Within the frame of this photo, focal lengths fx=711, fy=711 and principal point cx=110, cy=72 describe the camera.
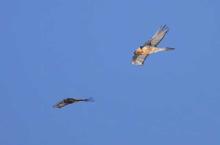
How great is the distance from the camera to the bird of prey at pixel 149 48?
48344 mm

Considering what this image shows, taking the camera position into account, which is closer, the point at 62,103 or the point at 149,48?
the point at 149,48

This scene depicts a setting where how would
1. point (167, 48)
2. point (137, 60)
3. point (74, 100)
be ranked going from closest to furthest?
point (167, 48) < point (137, 60) < point (74, 100)

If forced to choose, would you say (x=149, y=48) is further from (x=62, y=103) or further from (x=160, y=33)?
(x=62, y=103)

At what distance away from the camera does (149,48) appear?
49.4 m

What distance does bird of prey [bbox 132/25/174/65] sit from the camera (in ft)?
159

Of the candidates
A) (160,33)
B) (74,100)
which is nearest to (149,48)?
(160,33)

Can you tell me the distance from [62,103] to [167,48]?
1311 cm

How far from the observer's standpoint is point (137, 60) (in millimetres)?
51625

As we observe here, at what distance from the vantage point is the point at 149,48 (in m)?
49.4

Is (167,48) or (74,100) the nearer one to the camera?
(167,48)

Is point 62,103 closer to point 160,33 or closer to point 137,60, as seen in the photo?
point 137,60

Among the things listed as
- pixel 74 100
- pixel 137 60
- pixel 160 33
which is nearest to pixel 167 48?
pixel 160 33

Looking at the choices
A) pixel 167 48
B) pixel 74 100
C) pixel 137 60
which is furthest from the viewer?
pixel 74 100

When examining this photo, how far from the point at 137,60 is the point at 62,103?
334 inches
